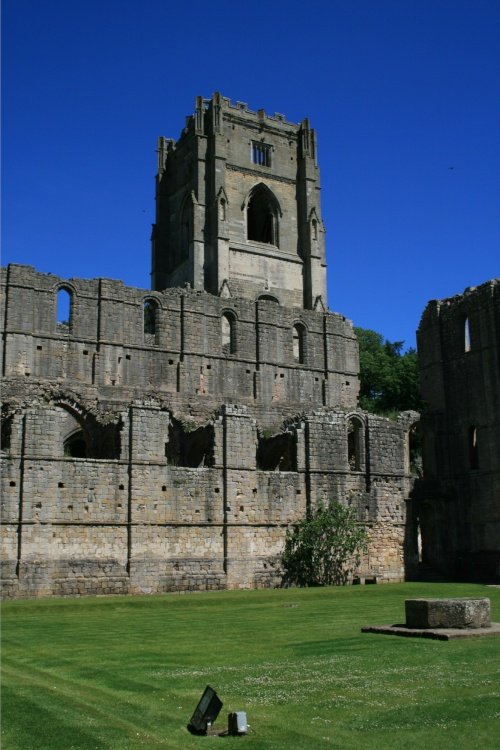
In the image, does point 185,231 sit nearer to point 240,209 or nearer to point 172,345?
point 240,209

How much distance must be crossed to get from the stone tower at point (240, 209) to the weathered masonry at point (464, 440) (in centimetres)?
1671

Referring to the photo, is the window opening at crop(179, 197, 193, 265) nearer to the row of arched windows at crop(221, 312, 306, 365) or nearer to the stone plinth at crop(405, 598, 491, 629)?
the row of arched windows at crop(221, 312, 306, 365)

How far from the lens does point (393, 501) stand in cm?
3384

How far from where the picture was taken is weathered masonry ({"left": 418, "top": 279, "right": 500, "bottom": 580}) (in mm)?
36531

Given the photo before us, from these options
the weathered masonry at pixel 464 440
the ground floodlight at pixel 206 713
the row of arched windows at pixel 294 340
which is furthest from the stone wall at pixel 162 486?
the ground floodlight at pixel 206 713

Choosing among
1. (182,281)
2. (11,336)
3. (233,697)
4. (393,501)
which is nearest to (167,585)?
(393,501)

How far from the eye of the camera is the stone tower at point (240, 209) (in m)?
55.0

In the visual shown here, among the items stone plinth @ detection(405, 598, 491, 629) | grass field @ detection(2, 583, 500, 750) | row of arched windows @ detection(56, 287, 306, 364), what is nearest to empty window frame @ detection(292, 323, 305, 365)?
row of arched windows @ detection(56, 287, 306, 364)

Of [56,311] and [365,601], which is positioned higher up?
[56,311]

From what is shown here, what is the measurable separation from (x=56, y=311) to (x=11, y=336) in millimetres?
2265

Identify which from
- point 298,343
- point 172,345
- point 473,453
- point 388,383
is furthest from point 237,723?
point 388,383

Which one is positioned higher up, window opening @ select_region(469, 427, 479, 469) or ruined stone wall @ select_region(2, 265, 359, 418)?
ruined stone wall @ select_region(2, 265, 359, 418)

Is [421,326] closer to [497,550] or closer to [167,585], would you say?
[497,550]

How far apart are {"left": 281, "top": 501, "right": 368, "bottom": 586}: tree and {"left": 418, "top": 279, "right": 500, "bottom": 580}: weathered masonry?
21.0 feet
